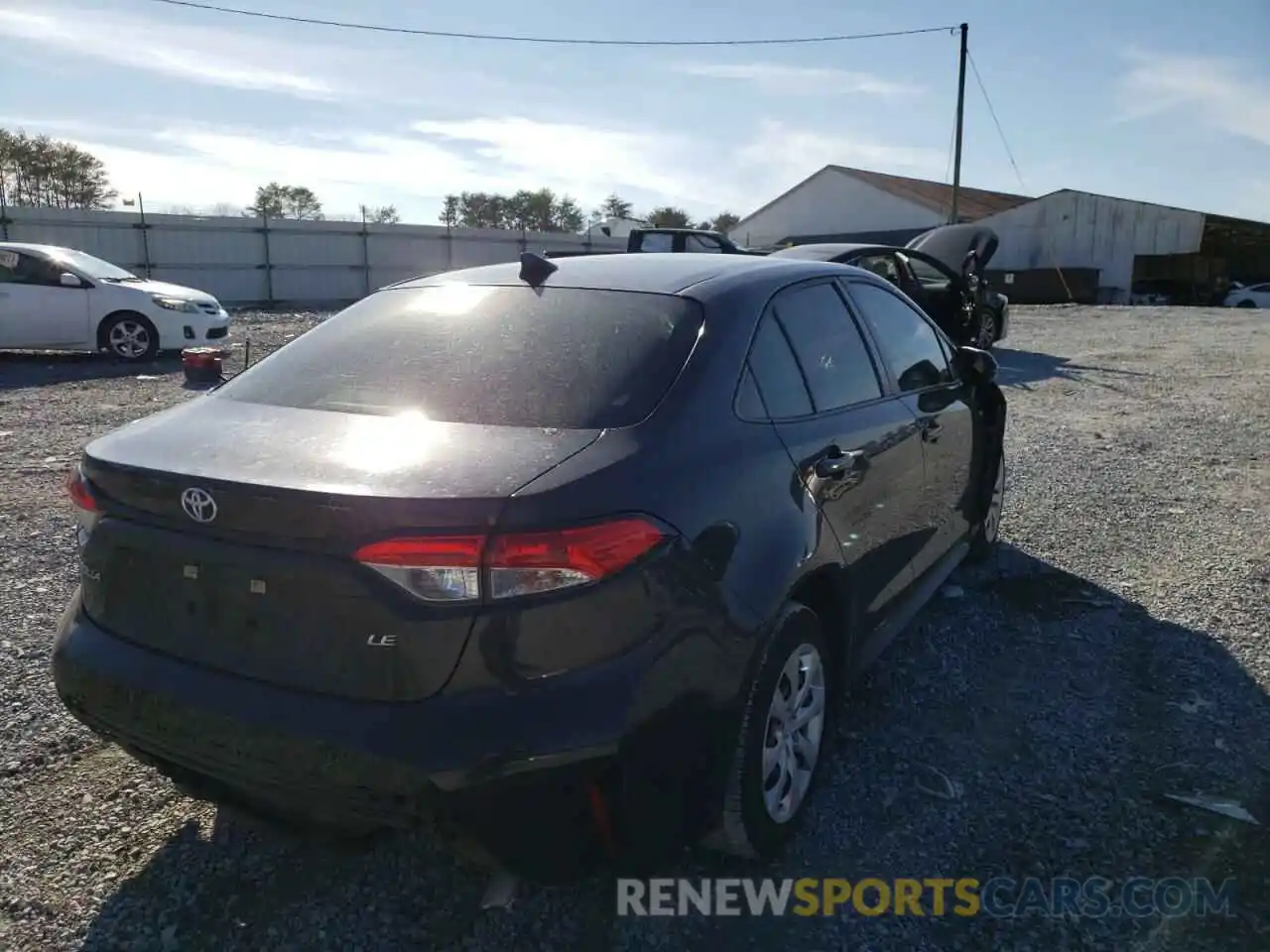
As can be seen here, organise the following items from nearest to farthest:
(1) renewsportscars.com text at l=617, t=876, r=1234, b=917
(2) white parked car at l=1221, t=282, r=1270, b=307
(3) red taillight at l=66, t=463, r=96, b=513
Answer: (3) red taillight at l=66, t=463, r=96, b=513, (1) renewsportscars.com text at l=617, t=876, r=1234, b=917, (2) white parked car at l=1221, t=282, r=1270, b=307

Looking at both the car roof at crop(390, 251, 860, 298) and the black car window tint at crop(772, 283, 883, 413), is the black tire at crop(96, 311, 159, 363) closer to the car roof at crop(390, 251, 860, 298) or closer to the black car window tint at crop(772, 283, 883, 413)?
the car roof at crop(390, 251, 860, 298)

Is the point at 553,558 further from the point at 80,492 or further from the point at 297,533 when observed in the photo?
the point at 80,492

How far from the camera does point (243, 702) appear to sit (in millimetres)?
1974

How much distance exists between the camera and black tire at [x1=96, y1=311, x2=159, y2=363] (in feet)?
38.9

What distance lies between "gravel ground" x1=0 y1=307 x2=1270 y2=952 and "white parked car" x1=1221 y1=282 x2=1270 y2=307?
3085 cm

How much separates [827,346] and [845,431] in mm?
364

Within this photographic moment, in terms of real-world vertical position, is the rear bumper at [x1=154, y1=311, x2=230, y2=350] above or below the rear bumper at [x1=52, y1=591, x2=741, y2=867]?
above

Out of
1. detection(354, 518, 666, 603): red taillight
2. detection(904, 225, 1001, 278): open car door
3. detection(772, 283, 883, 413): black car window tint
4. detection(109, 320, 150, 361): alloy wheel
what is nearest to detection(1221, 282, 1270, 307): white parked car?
detection(904, 225, 1001, 278): open car door

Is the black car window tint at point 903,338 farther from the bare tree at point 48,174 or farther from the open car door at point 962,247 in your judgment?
the bare tree at point 48,174

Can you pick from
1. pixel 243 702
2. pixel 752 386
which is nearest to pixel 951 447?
pixel 752 386

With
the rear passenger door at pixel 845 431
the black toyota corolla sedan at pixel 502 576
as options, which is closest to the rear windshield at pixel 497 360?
the black toyota corolla sedan at pixel 502 576

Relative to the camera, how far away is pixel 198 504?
201cm

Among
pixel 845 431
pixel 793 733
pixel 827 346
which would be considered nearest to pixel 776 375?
pixel 845 431

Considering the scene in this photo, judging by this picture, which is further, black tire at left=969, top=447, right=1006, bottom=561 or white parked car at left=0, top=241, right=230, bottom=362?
white parked car at left=0, top=241, right=230, bottom=362
